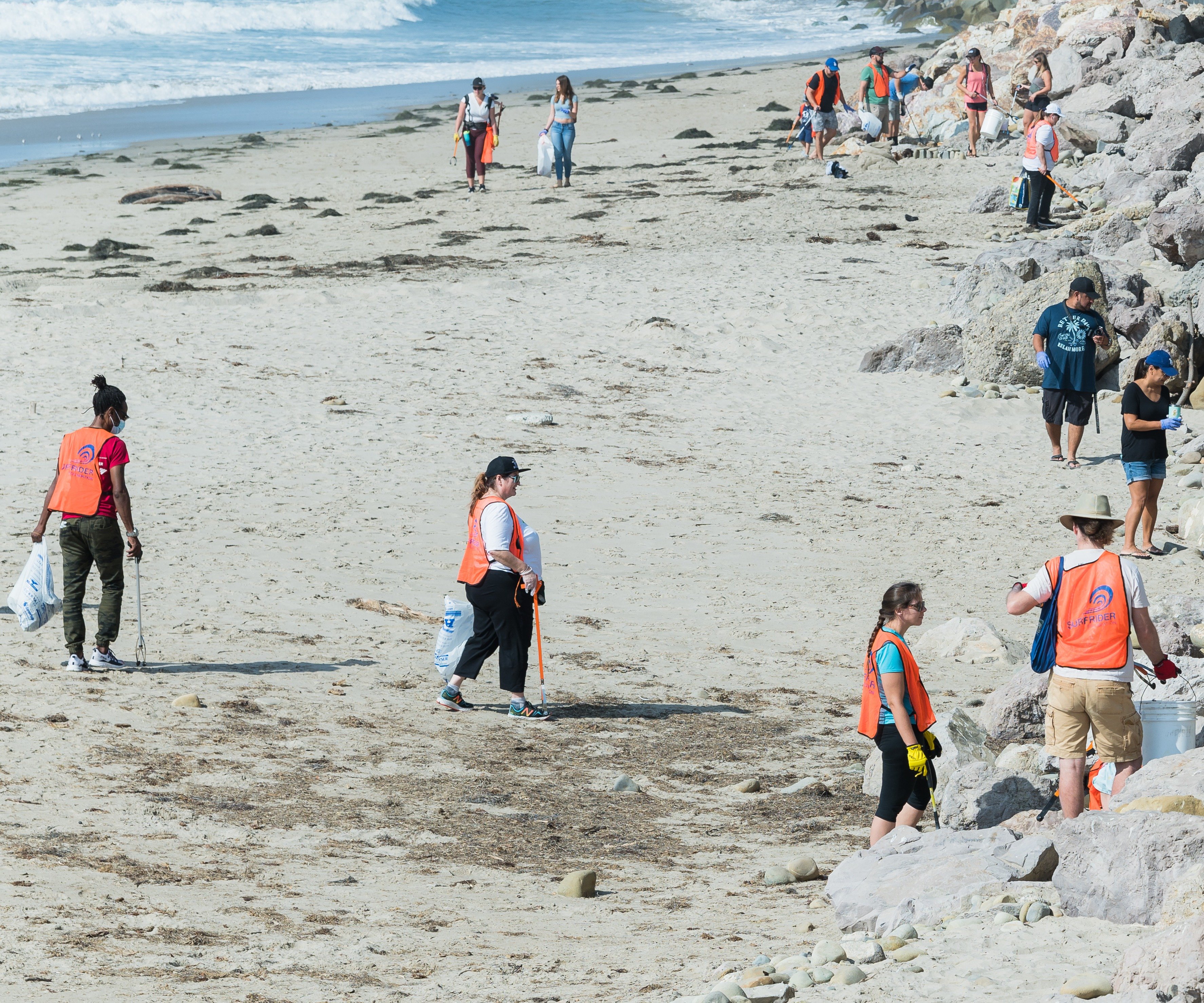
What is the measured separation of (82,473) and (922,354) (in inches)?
428

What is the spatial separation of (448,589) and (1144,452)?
5131 mm

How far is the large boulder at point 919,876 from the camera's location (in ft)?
17.6

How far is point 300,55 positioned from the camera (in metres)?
61.2

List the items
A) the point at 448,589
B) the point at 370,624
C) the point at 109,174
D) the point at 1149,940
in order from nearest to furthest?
the point at 1149,940, the point at 370,624, the point at 448,589, the point at 109,174

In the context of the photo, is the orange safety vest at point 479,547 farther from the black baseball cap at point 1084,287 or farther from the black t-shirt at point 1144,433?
the black baseball cap at point 1084,287

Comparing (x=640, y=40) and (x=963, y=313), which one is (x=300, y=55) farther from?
(x=963, y=313)

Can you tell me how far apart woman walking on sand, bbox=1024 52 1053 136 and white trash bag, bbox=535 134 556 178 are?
25.9 ft

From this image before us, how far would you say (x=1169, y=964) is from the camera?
410cm

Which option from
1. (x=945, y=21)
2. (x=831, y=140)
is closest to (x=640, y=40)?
(x=945, y=21)

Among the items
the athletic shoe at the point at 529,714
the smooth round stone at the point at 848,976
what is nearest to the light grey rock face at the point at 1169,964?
the smooth round stone at the point at 848,976

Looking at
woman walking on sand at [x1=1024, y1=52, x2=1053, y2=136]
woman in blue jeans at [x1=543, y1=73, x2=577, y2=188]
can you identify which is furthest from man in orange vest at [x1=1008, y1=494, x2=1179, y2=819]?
woman in blue jeans at [x1=543, y1=73, x2=577, y2=188]

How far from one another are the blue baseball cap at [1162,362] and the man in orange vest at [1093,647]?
4808mm

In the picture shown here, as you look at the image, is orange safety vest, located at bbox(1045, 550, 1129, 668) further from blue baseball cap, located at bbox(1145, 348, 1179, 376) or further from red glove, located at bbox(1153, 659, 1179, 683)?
blue baseball cap, located at bbox(1145, 348, 1179, 376)

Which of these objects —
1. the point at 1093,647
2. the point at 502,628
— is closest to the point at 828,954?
the point at 1093,647
